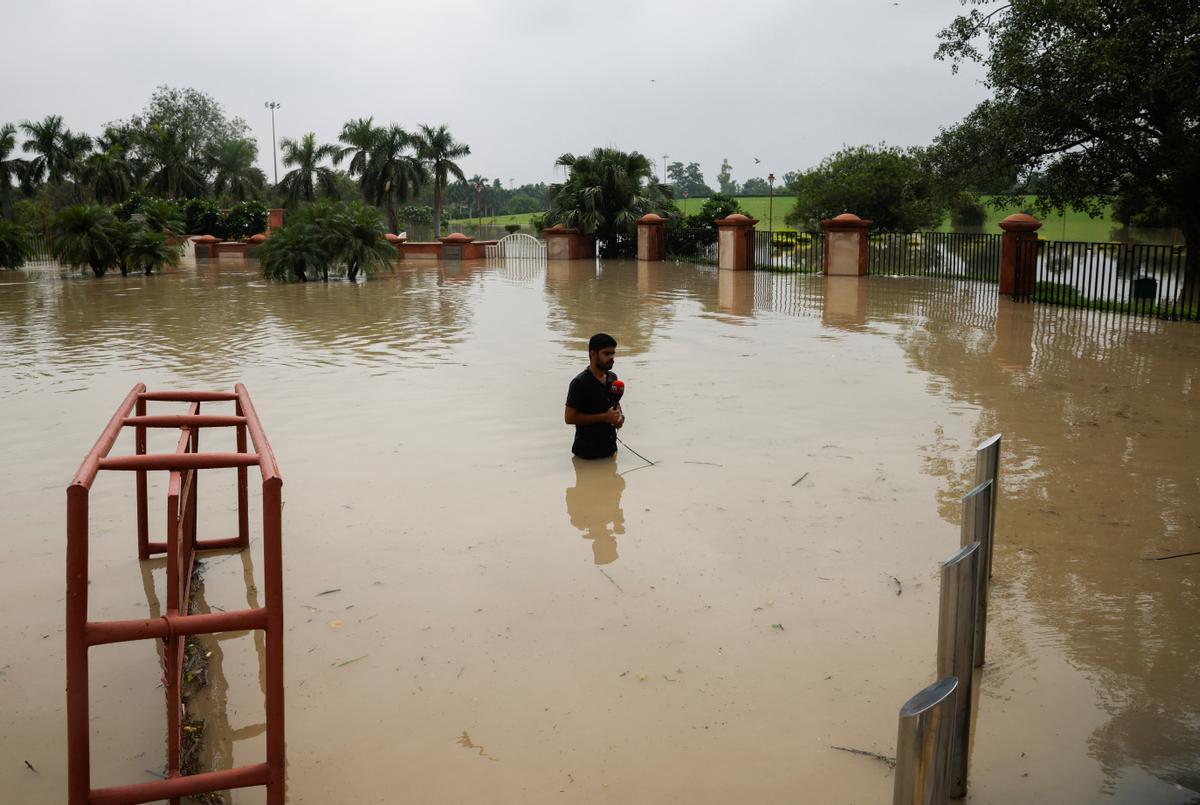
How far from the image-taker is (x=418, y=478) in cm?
703

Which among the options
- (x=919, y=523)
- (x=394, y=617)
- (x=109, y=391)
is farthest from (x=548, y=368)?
(x=394, y=617)

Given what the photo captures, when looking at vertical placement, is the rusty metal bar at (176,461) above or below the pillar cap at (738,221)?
below

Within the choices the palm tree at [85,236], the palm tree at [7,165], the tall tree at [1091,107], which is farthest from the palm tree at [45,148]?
the tall tree at [1091,107]

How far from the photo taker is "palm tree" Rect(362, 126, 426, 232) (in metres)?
59.9

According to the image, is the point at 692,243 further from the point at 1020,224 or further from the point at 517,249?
the point at 1020,224

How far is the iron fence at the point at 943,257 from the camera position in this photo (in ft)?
82.4

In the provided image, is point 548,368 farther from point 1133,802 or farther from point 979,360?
point 1133,802

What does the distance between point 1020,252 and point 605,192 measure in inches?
793

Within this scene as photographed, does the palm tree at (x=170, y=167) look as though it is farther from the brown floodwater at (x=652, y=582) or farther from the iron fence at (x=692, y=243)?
the brown floodwater at (x=652, y=582)

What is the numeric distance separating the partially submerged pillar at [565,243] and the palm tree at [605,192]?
1.25 feet

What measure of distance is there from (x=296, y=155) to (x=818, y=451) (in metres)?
60.2

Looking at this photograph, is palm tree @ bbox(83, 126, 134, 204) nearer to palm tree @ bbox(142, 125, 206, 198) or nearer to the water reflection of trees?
palm tree @ bbox(142, 125, 206, 198)

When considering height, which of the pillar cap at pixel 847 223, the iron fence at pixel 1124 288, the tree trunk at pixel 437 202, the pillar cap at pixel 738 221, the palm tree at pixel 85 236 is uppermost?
the tree trunk at pixel 437 202

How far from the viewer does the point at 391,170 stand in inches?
2345
